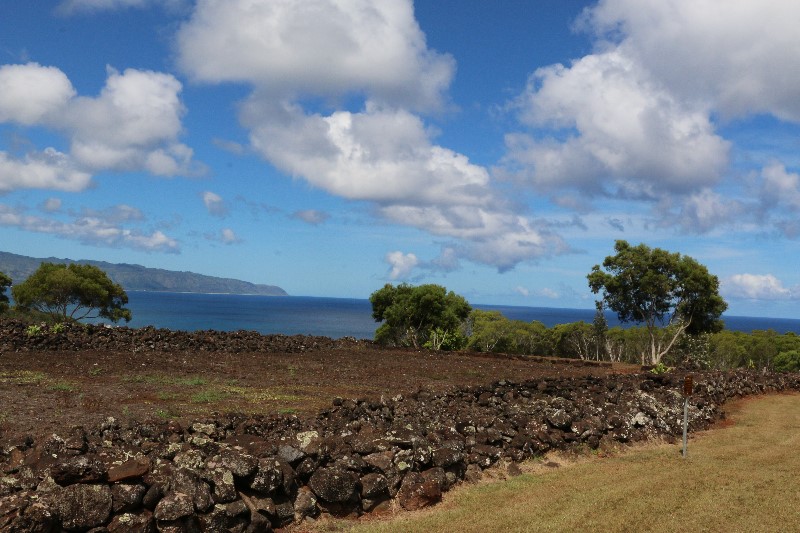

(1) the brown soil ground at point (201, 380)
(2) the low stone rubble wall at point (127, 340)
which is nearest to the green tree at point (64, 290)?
Result: (2) the low stone rubble wall at point (127, 340)

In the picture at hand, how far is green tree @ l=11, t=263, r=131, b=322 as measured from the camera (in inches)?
2163

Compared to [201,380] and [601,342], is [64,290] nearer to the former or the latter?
[201,380]

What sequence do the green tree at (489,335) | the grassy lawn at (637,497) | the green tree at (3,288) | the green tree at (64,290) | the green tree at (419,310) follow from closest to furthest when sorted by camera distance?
1. the grassy lawn at (637,497)
2. the green tree at (419,310)
3. the green tree at (3,288)
4. the green tree at (64,290)
5. the green tree at (489,335)

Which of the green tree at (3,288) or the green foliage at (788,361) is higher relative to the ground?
the green tree at (3,288)

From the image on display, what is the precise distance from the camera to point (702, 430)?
1894cm

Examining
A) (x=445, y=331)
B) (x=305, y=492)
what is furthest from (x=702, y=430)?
(x=445, y=331)

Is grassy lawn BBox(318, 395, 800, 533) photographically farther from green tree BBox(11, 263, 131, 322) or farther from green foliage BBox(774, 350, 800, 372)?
green foliage BBox(774, 350, 800, 372)

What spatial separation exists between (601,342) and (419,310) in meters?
26.7

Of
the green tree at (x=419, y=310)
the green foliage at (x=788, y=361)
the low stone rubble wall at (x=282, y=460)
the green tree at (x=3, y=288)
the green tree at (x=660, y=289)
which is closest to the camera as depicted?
the low stone rubble wall at (x=282, y=460)

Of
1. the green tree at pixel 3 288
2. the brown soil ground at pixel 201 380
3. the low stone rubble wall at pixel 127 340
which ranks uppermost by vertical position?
the green tree at pixel 3 288

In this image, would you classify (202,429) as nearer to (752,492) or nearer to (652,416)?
(752,492)

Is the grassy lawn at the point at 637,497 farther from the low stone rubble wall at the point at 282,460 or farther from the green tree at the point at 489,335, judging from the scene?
the green tree at the point at 489,335

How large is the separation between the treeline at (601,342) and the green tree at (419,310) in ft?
42.4

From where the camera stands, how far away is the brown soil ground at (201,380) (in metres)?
16.5
